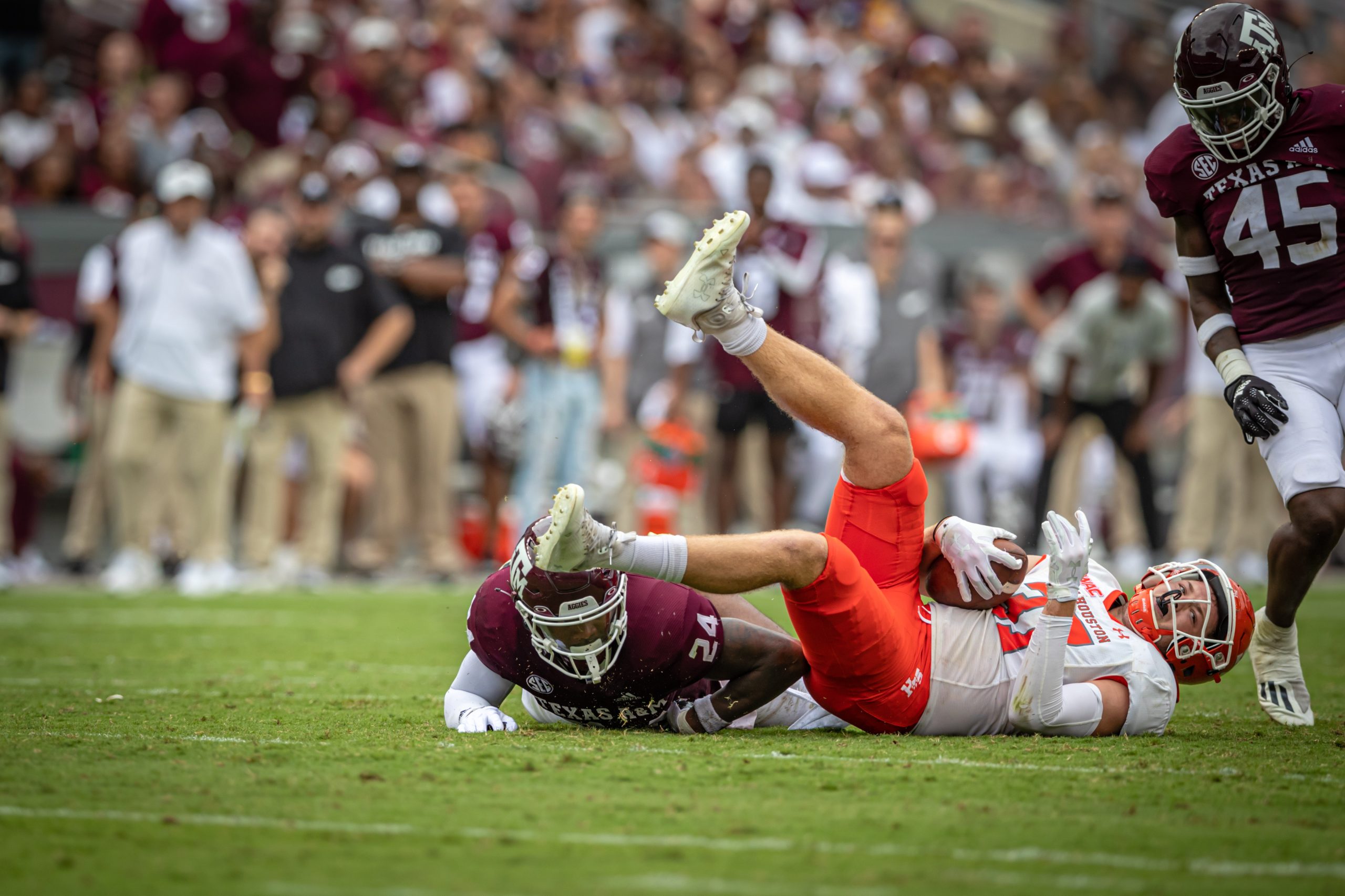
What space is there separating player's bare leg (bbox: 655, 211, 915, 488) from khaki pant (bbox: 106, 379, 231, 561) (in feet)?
18.8

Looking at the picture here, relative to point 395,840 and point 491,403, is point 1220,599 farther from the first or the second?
point 491,403

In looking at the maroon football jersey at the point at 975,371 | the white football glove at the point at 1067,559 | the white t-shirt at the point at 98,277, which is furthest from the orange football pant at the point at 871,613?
the maroon football jersey at the point at 975,371

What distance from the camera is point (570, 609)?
396 centimetres

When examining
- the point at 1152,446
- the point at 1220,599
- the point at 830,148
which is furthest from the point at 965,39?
the point at 1220,599

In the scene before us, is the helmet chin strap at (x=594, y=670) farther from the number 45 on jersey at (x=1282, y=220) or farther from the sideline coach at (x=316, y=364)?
the sideline coach at (x=316, y=364)

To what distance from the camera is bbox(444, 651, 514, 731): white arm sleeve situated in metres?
4.43

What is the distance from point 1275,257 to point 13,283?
7641mm

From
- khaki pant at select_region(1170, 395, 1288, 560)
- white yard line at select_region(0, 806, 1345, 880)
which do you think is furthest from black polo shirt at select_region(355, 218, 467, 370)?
white yard line at select_region(0, 806, 1345, 880)

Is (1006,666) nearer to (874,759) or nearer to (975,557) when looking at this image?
(975,557)

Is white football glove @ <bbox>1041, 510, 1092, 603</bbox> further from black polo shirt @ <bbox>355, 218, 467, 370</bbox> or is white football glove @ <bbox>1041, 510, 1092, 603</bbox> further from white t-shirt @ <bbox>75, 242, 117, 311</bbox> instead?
white t-shirt @ <bbox>75, 242, 117, 311</bbox>

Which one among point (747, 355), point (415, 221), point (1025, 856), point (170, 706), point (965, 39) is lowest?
point (170, 706)

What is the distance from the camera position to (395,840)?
3014 millimetres

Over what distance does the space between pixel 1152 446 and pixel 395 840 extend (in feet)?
35.1

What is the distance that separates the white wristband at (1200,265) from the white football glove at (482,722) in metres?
2.62
